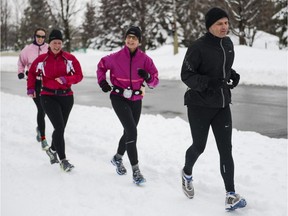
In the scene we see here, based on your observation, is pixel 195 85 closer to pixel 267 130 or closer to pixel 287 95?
pixel 267 130

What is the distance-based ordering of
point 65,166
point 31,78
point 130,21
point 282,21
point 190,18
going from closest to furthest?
point 65,166 < point 31,78 < point 282,21 < point 190,18 < point 130,21

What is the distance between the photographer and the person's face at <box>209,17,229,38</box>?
148 inches

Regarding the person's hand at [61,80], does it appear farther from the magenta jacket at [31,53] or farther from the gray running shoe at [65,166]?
the magenta jacket at [31,53]

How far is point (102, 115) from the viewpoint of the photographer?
940 cm

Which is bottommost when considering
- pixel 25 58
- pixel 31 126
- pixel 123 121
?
pixel 31 126

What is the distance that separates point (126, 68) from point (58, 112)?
1.20 m

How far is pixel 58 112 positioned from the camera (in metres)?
5.27

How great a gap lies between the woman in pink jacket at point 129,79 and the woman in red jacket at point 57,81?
0.68 metres

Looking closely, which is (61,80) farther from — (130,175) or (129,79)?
(130,175)

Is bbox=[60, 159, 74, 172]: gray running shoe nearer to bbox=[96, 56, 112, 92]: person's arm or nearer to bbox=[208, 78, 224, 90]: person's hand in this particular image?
bbox=[96, 56, 112, 92]: person's arm

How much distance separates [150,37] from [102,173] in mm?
36110

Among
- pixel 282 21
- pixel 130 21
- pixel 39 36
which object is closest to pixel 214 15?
pixel 39 36

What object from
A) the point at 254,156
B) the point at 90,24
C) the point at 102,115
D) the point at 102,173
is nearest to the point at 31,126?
the point at 102,115

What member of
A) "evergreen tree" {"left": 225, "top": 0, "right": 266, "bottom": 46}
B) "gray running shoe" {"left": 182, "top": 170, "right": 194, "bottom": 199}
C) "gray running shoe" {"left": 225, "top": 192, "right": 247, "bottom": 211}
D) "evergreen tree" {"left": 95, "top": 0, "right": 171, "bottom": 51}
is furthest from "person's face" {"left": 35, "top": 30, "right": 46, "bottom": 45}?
"evergreen tree" {"left": 95, "top": 0, "right": 171, "bottom": 51}
